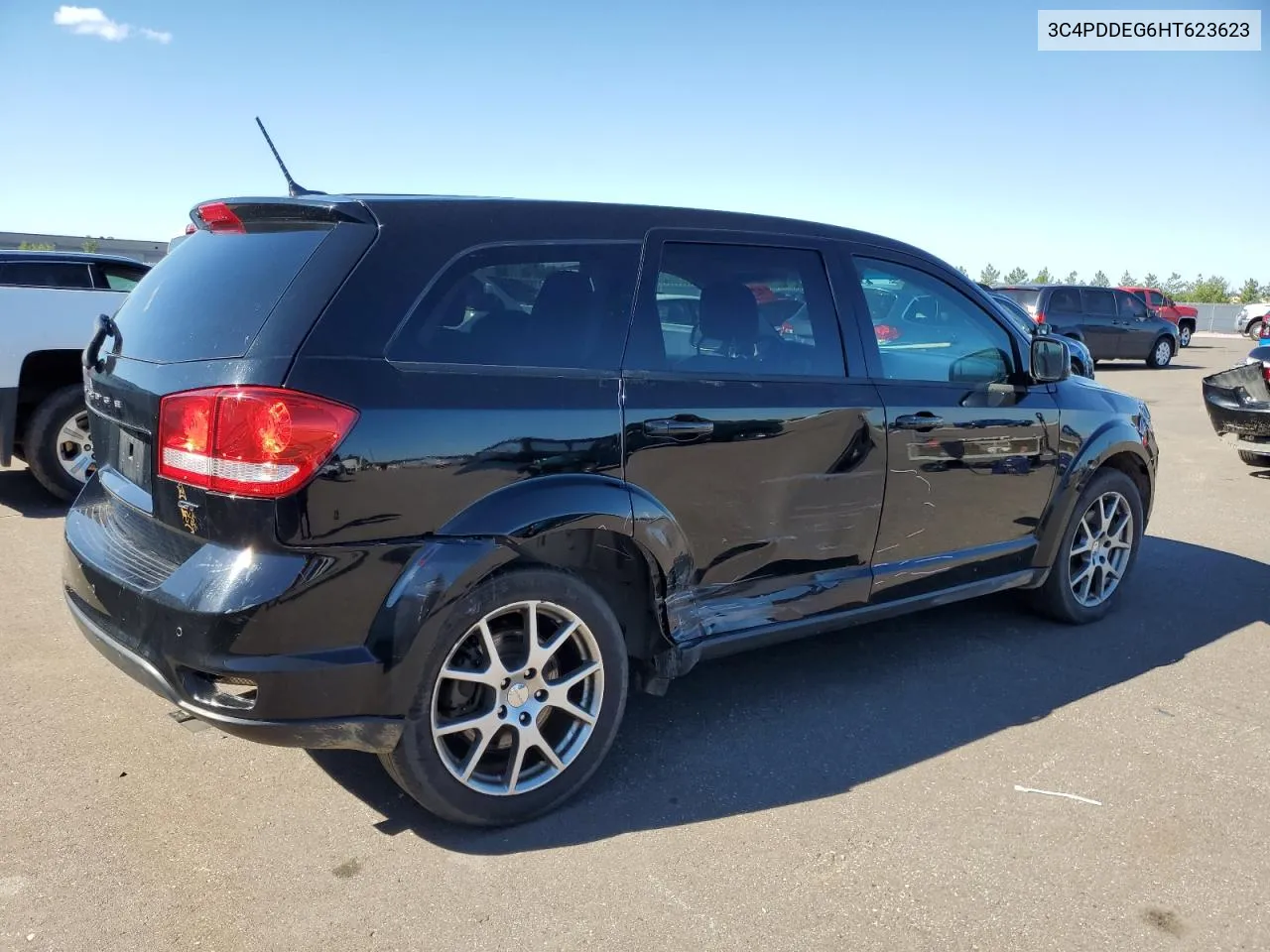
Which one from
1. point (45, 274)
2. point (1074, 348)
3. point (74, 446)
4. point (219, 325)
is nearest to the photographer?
point (219, 325)

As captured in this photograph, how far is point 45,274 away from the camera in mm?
8320

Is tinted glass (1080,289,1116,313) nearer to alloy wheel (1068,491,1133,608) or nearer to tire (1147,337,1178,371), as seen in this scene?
tire (1147,337,1178,371)

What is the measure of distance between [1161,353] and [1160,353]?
84mm

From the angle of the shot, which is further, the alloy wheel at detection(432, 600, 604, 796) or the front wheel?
the front wheel

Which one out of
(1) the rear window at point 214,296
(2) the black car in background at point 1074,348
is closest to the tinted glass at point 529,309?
(1) the rear window at point 214,296

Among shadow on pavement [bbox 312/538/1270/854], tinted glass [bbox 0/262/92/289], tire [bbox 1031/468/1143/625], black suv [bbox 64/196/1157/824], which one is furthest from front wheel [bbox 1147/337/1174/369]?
tinted glass [bbox 0/262/92/289]

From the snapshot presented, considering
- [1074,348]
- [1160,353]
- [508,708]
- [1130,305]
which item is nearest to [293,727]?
[508,708]

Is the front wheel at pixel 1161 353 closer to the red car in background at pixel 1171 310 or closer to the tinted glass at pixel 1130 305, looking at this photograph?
the tinted glass at pixel 1130 305

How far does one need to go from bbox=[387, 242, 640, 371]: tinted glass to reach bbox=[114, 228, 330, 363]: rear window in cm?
40

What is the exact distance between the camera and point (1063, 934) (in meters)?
2.69

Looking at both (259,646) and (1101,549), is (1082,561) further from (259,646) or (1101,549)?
(259,646)

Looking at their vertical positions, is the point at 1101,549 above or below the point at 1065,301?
below

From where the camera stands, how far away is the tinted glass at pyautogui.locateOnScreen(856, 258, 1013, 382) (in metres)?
4.16

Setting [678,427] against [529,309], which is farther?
[678,427]
